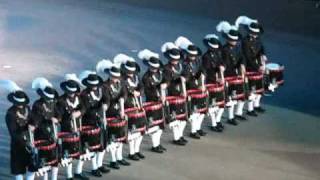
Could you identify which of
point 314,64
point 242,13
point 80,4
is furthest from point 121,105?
point 80,4

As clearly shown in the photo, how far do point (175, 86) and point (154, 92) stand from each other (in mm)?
603

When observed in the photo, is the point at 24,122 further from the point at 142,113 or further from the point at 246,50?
the point at 246,50

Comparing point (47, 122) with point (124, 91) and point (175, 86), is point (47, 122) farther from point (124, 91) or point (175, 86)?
point (175, 86)

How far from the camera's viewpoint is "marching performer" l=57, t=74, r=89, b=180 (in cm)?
1275

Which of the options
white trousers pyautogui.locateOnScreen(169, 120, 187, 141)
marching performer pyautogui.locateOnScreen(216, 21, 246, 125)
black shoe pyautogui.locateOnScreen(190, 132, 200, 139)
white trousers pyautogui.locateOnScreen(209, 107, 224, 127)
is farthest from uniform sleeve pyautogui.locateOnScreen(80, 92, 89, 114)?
marching performer pyautogui.locateOnScreen(216, 21, 246, 125)

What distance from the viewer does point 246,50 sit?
1669cm

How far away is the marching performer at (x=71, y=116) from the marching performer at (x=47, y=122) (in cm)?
14

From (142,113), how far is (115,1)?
1820 cm

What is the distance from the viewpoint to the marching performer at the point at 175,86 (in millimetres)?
14789

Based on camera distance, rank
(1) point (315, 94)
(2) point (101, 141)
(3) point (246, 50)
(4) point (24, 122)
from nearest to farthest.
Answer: (4) point (24, 122) < (2) point (101, 141) < (3) point (246, 50) < (1) point (315, 94)

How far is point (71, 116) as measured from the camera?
1289 centimetres

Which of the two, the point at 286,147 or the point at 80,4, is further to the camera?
the point at 80,4

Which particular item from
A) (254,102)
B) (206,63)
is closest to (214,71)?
(206,63)

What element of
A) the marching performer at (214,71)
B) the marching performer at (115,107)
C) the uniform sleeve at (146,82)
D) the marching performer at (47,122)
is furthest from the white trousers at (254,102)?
the marching performer at (47,122)
